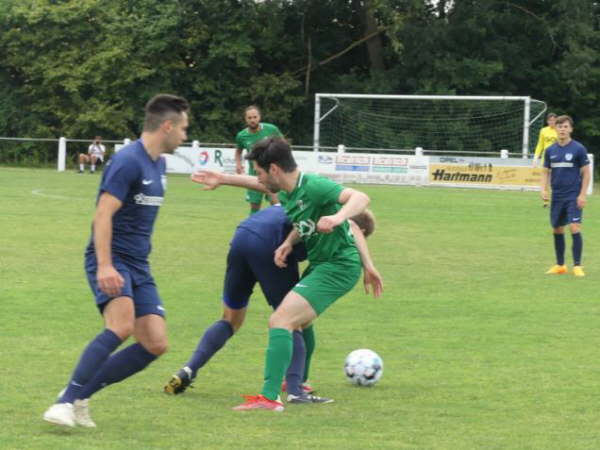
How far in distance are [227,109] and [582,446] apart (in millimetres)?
44224

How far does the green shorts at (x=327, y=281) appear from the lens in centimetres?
653

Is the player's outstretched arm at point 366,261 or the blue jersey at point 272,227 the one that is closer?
the player's outstretched arm at point 366,261

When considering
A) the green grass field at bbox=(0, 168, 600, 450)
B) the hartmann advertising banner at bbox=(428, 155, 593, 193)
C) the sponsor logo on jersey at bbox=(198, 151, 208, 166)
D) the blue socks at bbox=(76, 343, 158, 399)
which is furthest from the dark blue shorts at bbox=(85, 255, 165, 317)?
the sponsor logo on jersey at bbox=(198, 151, 208, 166)

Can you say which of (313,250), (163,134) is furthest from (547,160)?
(163,134)

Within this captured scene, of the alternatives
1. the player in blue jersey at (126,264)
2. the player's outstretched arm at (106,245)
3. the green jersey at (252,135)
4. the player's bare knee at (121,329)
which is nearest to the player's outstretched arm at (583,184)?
the green jersey at (252,135)

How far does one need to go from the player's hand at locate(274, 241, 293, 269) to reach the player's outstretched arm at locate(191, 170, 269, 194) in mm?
371

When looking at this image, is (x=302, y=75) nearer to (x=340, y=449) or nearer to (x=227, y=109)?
(x=227, y=109)

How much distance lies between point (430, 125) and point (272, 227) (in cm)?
3679

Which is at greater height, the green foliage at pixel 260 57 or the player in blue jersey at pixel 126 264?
the green foliage at pixel 260 57

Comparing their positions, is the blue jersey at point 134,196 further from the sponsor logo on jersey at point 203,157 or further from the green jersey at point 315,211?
the sponsor logo on jersey at point 203,157

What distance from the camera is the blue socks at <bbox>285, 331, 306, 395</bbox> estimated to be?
6754 mm


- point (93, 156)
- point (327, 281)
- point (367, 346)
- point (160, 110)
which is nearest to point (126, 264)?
point (160, 110)

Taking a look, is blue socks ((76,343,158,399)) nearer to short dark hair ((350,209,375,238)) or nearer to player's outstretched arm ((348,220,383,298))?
player's outstretched arm ((348,220,383,298))

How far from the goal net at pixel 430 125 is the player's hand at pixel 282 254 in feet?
112
